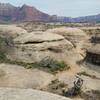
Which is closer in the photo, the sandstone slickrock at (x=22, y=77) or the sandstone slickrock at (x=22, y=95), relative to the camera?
the sandstone slickrock at (x=22, y=95)

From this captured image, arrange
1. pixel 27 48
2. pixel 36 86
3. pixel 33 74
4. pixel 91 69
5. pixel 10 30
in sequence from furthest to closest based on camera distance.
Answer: pixel 10 30, pixel 27 48, pixel 91 69, pixel 33 74, pixel 36 86

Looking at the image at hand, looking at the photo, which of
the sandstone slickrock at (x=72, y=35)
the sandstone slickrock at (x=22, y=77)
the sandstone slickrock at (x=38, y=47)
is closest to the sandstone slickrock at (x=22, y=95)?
the sandstone slickrock at (x=22, y=77)

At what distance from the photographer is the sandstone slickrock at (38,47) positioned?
20156mm

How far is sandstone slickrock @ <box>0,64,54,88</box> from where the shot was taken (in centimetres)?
1529

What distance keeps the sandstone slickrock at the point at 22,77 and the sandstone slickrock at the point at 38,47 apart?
2569 millimetres

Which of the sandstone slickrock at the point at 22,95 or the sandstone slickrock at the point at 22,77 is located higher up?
the sandstone slickrock at the point at 22,95

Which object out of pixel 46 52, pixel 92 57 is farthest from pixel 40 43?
pixel 92 57

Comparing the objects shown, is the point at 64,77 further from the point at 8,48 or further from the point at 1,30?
the point at 1,30

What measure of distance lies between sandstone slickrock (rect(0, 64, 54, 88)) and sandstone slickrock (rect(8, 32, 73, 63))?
2.57m

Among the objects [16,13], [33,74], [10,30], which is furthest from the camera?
[16,13]

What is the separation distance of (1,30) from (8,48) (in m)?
5.85

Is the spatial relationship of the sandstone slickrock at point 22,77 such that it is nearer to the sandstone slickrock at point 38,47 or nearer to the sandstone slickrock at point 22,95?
the sandstone slickrock at point 38,47

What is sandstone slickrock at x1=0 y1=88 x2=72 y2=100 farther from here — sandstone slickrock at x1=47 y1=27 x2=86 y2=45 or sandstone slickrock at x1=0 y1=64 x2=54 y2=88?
sandstone slickrock at x1=47 y1=27 x2=86 y2=45

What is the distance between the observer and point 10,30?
26297mm
